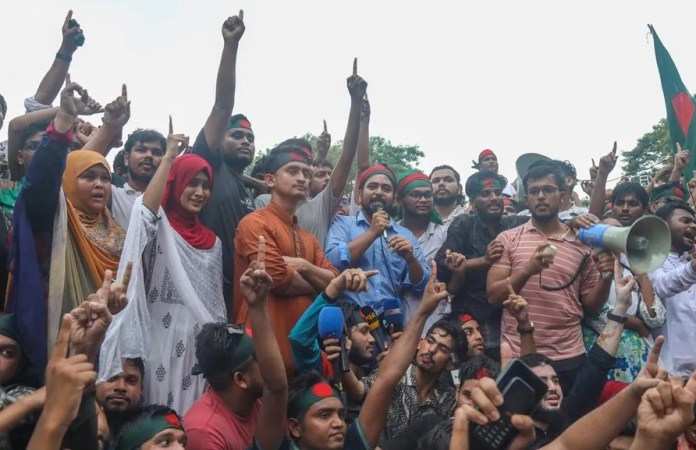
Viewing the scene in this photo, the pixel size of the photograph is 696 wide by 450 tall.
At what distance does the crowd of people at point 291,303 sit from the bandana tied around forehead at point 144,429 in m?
0.01

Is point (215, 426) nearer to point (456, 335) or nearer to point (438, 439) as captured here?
point (438, 439)

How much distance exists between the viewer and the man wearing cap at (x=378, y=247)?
5227 mm

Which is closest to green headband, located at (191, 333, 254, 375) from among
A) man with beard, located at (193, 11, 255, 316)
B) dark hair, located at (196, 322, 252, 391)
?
dark hair, located at (196, 322, 252, 391)

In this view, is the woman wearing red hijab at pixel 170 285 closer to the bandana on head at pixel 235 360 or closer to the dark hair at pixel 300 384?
the bandana on head at pixel 235 360

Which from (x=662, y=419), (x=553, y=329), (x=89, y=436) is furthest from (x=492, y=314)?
(x=89, y=436)

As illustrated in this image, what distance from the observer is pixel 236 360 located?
3941 mm

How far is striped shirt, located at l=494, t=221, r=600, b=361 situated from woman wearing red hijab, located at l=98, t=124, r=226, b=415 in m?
2.03

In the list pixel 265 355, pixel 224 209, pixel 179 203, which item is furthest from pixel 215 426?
pixel 224 209

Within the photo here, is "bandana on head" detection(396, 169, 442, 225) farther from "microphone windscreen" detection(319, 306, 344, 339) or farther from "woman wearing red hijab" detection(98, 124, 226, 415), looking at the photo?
"microphone windscreen" detection(319, 306, 344, 339)

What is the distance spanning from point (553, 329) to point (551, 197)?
94 cm

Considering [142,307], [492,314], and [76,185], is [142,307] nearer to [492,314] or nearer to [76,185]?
[76,185]

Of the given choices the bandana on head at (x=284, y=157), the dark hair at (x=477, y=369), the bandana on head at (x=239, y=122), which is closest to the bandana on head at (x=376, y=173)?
the bandana on head at (x=284, y=157)

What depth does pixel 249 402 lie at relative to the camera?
3947 millimetres

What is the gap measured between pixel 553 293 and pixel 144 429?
2911 mm
